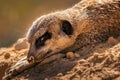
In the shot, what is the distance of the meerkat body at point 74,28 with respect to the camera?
3373mm

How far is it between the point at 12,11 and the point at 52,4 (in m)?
0.68

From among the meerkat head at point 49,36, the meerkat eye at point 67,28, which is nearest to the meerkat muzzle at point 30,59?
the meerkat head at point 49,36

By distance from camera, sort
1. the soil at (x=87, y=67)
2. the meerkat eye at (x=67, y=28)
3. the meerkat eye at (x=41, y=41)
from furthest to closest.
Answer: the meerkat eye at (x=67, y=28), the meerkat eye at (x=41, y=41), the soil at (x=87, y=67)

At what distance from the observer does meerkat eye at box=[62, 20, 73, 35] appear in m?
3.46

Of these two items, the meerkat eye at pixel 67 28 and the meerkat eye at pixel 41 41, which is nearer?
the meerkat eye at pixel 41 41

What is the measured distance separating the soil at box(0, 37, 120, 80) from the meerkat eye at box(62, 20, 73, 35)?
0.55ft

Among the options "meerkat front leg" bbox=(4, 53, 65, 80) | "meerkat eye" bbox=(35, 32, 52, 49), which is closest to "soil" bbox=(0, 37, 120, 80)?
"meerkat front leg" bbox=(4, 53, 65, 80)

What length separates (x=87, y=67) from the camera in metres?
3.07

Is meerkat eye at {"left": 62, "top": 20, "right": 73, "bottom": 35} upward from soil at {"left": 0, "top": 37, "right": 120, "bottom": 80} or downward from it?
upward

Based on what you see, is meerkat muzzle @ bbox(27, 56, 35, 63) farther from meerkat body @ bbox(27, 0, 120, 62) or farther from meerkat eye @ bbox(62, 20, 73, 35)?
meerkat eye @ bbox(62, 20, 73, 35)

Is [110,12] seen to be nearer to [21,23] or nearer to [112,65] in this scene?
[112,65]

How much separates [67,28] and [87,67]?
505mm

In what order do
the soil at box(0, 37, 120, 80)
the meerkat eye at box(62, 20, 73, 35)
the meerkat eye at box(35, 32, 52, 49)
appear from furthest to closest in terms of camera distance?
1. the meerkat eye at box(62, 20, 73, 35)
2. the meerkat eye at box(35, 32, 52, 49)
3. the soil at box(0, 37, 120, 80)

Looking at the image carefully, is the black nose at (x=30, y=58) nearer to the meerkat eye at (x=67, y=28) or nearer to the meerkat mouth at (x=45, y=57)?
the meerkat mouth at (x=45, y=57)
